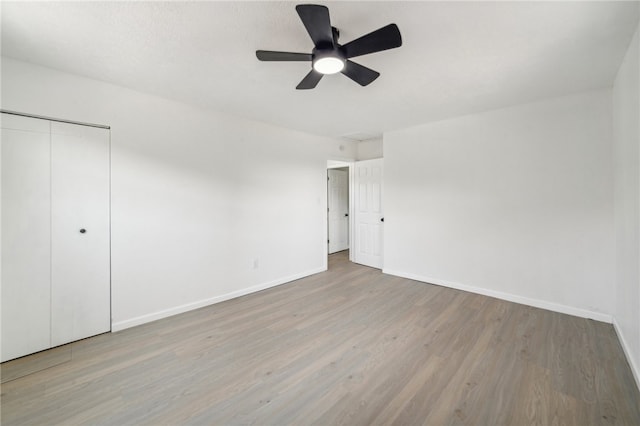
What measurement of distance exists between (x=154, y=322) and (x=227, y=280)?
930 millimetres

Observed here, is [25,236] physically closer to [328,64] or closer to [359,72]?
[328,64]

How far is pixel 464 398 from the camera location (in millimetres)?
1822

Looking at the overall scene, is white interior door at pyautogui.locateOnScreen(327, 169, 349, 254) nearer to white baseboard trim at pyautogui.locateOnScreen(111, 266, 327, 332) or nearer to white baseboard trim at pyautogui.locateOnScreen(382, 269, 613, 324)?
white baseboard trim at pyautogui.locateOnScreen(111, 266, 327, 332)

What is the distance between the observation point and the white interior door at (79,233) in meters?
2.46

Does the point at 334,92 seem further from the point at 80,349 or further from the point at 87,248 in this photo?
the point at 80,349

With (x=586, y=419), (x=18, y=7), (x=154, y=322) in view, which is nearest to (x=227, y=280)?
(x=154, y=322)

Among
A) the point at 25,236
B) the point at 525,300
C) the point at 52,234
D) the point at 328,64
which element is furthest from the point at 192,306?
the point at 525,300

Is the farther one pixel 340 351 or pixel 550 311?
pixel 550 311

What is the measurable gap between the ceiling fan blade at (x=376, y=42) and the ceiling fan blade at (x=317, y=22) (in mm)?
154

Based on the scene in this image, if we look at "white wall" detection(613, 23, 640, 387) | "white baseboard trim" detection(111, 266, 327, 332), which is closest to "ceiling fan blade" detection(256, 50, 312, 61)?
"white wall" detection(613, 23, 640, 387)

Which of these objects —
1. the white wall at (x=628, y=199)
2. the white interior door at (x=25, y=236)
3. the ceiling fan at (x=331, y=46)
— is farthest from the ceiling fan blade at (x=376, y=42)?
the white interior door at (x=25, y=236)

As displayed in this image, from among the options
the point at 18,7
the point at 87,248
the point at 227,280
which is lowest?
the point at 227,280

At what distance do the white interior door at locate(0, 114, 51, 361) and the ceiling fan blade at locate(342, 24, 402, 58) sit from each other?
2.83m

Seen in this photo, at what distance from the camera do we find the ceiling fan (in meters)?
1.46
